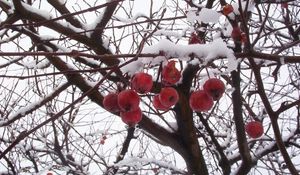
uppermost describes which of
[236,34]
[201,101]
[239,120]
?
[236,34]

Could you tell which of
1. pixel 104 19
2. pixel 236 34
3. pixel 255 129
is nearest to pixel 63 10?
pixel 104 19

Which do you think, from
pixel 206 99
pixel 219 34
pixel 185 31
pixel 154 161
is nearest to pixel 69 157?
pixel 154 161

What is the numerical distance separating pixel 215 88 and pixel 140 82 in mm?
335

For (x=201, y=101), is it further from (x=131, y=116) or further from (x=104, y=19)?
(x=104, y=19)

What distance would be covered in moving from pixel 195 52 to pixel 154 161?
316 cm

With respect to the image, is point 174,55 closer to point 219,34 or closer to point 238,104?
point 238,104

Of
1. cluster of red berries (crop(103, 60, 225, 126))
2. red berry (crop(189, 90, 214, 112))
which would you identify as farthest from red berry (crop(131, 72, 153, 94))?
red berry (crop(189, 90, 214, 112))

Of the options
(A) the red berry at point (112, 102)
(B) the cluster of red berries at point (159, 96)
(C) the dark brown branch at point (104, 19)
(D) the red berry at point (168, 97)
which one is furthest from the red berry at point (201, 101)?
(C) the dark brown branch at point (104, 19)

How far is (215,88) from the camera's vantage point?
1500 millimetres

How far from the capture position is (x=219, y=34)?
3.18 m

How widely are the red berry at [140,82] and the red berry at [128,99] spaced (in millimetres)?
22

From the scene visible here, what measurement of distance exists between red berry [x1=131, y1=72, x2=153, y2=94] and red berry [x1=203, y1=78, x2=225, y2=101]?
29 centimetres

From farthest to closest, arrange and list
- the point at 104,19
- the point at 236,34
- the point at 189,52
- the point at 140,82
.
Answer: the point at 104,19, the point at 236,34, the point at 140,82, the point at 189,52

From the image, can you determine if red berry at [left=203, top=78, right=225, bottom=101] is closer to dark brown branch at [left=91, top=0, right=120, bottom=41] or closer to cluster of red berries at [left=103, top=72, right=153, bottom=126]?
cluster of red berries at [left=103, top=72, right=153, bottom=126]
